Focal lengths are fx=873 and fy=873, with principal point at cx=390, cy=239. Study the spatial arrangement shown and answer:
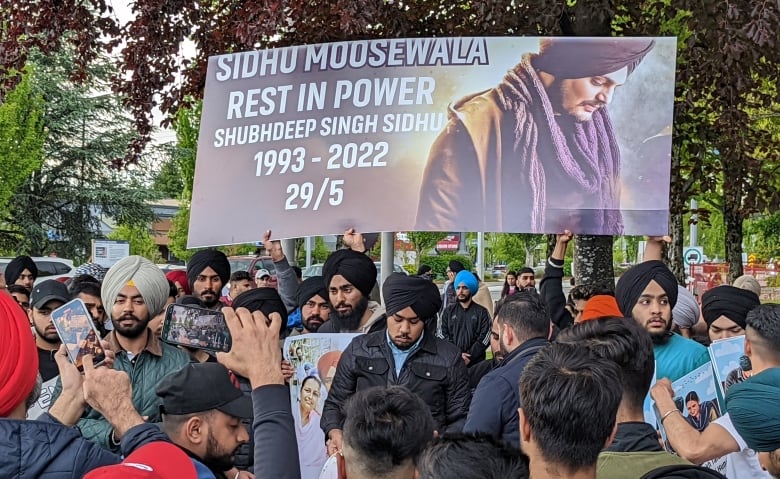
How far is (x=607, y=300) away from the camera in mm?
5371

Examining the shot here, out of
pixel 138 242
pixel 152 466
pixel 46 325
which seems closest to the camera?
pixel 152 466

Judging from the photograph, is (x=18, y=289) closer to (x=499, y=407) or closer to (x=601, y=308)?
(x=601, y=308)

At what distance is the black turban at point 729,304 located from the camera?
17.2 ft

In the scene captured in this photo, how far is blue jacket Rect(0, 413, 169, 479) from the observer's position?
230 cm

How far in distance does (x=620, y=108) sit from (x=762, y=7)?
130 centimetres

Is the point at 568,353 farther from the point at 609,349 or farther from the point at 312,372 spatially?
the point at 312,372

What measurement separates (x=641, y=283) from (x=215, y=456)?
2879 mm

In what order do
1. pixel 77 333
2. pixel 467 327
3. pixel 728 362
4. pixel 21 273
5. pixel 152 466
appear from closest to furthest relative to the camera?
pixel 152 466 → pixel 77 333 → pixel 728 362 → pixel 21 273 → pixel 467 327

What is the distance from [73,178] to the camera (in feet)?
120

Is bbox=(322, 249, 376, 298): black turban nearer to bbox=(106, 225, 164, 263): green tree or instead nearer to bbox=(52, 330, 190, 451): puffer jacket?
bbox=(52, 330, 190, 451): puffer jacket

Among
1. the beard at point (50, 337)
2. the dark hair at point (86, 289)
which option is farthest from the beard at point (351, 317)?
the beard at point (50, 337)

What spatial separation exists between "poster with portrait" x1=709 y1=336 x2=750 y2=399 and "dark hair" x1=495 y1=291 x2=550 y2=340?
0.81 m

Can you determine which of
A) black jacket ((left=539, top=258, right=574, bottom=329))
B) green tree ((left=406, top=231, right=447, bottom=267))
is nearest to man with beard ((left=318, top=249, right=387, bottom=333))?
black jacket ((left=539, top=258, right=574, bottom=329))

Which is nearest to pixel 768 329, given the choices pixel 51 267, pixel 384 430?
pixel 384 430
